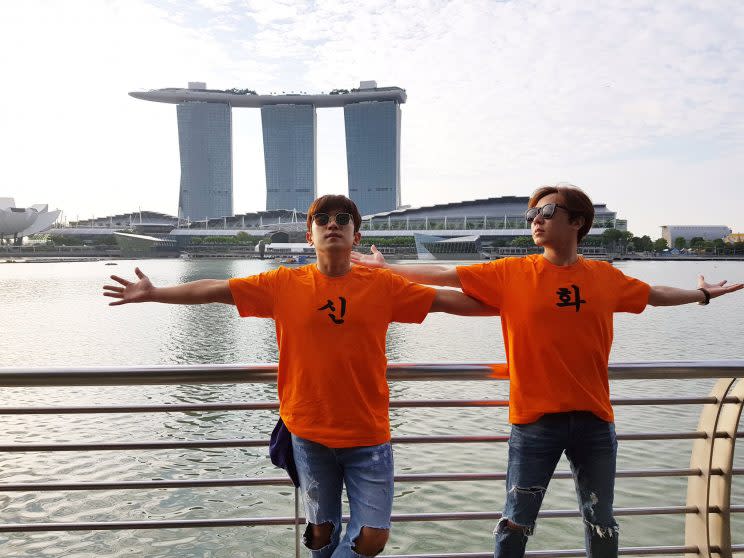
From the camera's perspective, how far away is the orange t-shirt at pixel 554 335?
2059mm

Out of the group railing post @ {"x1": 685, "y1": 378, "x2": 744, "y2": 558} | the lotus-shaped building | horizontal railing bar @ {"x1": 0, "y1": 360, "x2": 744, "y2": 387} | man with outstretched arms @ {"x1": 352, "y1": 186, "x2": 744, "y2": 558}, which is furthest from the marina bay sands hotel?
man with outstretched arms @ {"x1": 352, "y1": 186, "x2": 744, "y2": 558}

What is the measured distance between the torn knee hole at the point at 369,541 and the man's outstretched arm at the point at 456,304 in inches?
28.7

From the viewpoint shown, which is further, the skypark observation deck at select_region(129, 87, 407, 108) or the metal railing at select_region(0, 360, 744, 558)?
the skypark observation deck at select_region(129, 87, 407, 108)

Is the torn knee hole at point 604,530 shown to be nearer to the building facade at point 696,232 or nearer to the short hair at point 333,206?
the short hair at point 333,206

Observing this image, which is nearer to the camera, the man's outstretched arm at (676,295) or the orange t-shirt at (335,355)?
the orange t-shirt at (335,355)

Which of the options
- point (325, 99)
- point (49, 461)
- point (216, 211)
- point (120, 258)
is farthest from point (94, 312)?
Answer: point (325, 99)

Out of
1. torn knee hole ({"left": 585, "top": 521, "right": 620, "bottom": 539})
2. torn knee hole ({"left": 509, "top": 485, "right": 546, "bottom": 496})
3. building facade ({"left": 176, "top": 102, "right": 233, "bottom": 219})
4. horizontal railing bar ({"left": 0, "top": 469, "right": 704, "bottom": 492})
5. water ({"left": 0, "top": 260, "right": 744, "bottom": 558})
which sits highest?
building facade ({"left": 176, "top": 102, "right": 233, "bottom": 219})

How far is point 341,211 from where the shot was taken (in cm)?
210

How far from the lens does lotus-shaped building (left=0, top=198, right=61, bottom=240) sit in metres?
107

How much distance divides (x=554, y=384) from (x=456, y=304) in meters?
0.41

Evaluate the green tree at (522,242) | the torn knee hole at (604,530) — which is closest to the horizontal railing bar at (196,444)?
the torn knee hole at (604,530)

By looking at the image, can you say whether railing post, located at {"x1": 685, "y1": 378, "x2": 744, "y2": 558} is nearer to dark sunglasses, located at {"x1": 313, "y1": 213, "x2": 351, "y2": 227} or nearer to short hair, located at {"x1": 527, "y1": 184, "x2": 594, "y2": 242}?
short hair, located at {"x1": 527, "y1": 184, "x2": 594, "y2": 242}

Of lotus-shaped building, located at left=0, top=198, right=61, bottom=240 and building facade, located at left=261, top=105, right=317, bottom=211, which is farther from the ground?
building facade, located at left=261, top=105, right=317, bottom=211

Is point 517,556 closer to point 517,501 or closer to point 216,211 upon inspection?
point 517,501
